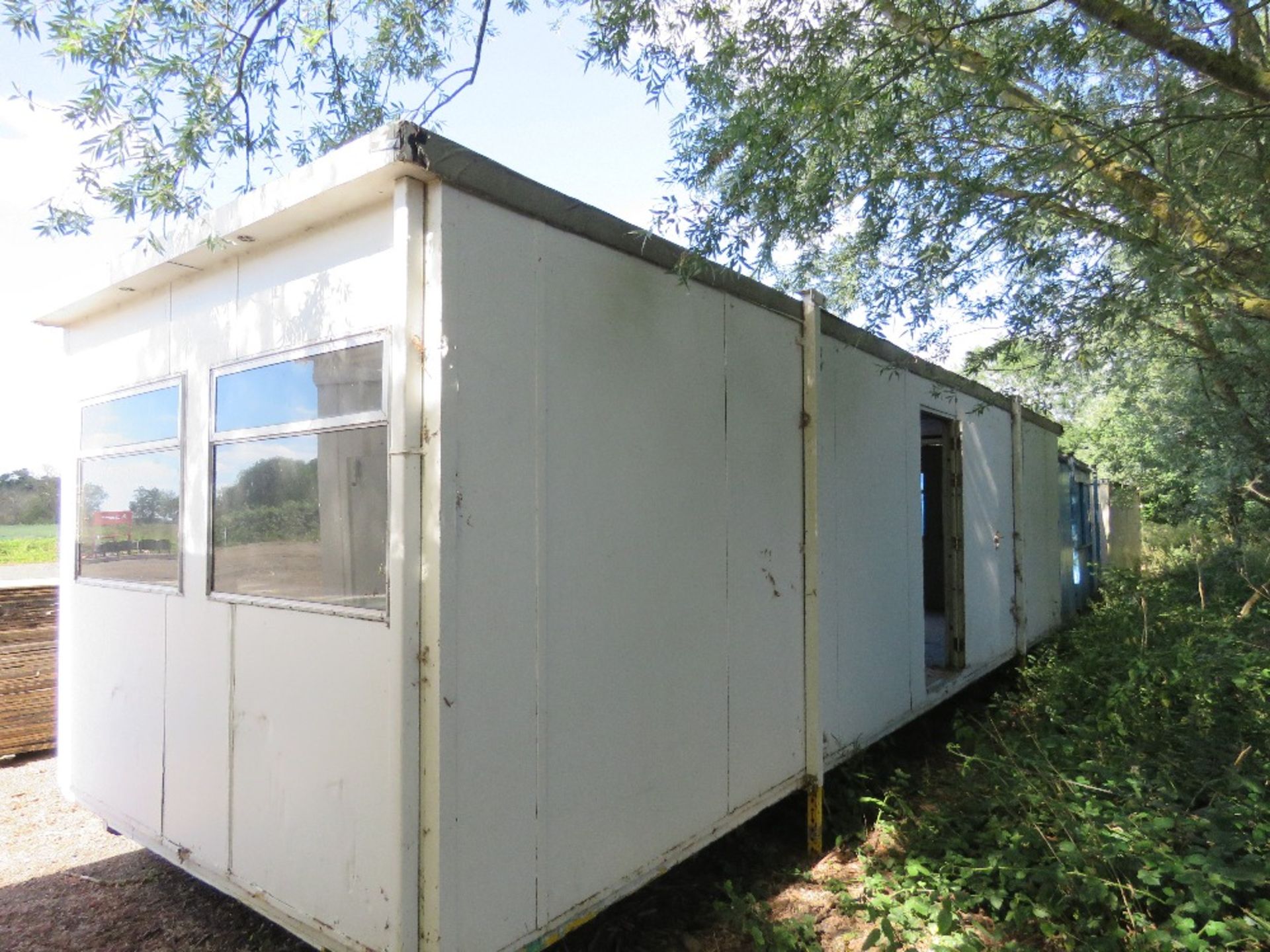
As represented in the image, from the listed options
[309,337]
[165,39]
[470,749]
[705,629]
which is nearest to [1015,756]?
[705,629]

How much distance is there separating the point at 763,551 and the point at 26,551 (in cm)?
1539

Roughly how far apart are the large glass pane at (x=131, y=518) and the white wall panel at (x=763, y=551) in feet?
7.86

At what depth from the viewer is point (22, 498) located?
870cm

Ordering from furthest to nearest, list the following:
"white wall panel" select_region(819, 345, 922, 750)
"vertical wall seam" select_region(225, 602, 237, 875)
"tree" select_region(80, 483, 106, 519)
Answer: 1. "white wall panel" select_region(819, 345, 922, 750)
2. "tree" select_region(80, 483, 106, 519)
3. "vertical wall seam" select_region(225, 602, 237, 875)

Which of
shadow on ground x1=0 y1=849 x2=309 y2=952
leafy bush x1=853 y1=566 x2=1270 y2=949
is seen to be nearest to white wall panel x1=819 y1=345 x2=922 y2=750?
leafy bush x1=853 y1=566 x2=1270 y2=949

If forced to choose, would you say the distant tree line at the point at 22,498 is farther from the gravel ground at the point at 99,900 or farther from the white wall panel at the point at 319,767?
the white wall panel at the point at 319,767

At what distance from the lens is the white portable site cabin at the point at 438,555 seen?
244cm

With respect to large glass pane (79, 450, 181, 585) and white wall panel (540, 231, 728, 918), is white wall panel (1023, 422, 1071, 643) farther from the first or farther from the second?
large glass pane (79, 450, 181, 585)

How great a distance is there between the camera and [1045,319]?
4.72 m

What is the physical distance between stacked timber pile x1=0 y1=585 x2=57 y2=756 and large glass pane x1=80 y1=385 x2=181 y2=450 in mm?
2330

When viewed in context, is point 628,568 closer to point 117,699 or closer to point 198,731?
point 198,731

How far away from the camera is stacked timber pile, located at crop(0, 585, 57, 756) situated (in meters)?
5.46

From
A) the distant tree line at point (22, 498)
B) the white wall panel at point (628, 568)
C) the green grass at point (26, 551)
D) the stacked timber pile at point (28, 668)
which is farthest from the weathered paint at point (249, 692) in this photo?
the green grass at point (26, 551)

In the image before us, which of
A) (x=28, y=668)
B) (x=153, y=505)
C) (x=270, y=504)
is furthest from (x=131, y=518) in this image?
(x=28, y=668)
